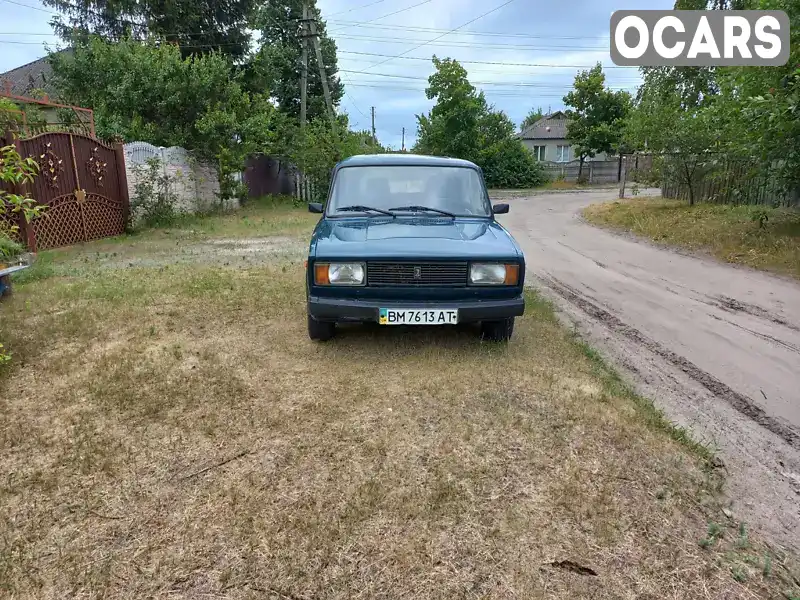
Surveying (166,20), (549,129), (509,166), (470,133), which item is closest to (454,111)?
(470,133)

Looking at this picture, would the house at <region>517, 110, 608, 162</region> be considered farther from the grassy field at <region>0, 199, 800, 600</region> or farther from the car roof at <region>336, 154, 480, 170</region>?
the grassy field at <region>0, 199, 800, 600</region>

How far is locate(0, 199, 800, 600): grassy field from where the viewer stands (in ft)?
7.16

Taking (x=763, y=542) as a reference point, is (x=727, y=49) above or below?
above

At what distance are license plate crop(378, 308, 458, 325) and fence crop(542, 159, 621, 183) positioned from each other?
124 ft

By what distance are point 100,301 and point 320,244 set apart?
342cm

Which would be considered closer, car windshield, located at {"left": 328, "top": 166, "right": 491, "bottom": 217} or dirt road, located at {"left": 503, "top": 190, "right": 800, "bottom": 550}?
dirt road, located at {"left": 503, "top": 190, "right": 800, "bottom": 550}

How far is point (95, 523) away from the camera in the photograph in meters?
2.47

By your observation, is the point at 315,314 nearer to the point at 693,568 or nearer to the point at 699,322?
the point at 693,568

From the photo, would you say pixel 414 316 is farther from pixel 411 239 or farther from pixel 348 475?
pixel 348 475

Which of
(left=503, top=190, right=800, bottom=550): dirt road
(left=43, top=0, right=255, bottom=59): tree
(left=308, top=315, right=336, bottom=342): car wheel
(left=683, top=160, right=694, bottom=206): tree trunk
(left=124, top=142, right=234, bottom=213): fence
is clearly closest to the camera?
(left=503, top=190, right=800, bottom=550): dirt road

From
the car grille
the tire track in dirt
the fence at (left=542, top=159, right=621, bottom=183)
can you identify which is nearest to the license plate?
the car grille

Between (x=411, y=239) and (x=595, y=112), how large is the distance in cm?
3705

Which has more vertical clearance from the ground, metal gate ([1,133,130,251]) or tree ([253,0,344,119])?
tree ([253,0,344,119])

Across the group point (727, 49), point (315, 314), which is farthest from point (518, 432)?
point (727, 49)
